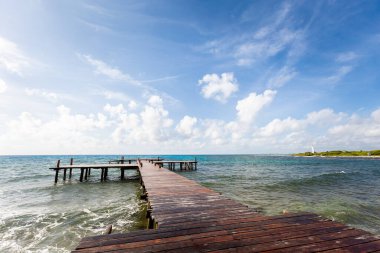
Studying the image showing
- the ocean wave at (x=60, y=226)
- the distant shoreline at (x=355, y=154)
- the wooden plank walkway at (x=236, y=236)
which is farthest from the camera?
the distant shoreline at (x=355, y=154)

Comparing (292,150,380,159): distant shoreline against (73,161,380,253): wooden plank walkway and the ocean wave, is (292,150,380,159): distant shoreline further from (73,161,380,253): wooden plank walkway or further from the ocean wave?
(73,161,380,253): wooden plank walkway

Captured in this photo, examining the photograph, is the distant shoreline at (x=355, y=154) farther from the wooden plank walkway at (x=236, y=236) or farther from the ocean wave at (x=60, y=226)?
the wooden plank walkway at (x=236, y=236)

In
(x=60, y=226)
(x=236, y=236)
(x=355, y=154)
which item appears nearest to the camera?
(x=236, y=236)

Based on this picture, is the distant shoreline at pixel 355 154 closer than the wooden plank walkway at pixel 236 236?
No

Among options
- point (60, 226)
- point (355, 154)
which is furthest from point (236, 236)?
point (355, 154)

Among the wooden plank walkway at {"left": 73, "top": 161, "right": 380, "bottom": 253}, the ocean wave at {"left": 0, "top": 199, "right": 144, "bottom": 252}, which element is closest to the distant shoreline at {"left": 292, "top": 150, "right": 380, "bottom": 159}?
the ocean wave at {"left": 0, "top": 199, "right": 144, "bottom": 252}

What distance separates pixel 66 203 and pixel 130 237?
43.3 feet

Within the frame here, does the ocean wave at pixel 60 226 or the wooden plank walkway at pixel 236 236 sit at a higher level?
the wooden plank walkway at pixel 236 236

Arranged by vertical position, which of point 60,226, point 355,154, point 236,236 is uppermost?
point 355,154

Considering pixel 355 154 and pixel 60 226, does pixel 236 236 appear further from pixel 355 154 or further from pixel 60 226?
pixel 355 154

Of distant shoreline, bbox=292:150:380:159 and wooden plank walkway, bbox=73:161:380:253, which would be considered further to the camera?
distant shoreline, bbox=292:150:380:159

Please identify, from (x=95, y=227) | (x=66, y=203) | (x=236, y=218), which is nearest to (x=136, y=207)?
(x=95, y=227)

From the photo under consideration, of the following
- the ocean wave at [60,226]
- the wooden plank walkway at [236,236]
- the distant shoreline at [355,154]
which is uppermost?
the distant shoreline at [355,154]

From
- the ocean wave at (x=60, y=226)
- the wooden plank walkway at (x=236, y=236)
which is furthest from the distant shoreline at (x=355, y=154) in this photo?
the wooden plank walkway at (x=236, y=236)
